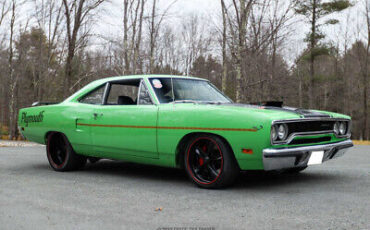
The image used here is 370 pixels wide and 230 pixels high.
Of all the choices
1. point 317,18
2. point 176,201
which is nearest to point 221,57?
point 317,18

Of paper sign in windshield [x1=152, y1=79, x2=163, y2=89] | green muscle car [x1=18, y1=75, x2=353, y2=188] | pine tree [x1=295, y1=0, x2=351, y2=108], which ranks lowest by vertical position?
green muscle car [x1=18, y1=75, x2=353, y2=188]

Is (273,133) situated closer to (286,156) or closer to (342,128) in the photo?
(286,156)

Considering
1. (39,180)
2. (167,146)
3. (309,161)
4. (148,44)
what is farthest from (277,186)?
(148,44)

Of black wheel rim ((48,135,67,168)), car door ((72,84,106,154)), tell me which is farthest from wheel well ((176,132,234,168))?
black wheel rim ((48,135,67,168))

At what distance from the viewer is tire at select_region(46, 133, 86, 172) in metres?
6.15

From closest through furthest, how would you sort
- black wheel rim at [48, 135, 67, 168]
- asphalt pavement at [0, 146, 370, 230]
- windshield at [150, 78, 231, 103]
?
asphalt pavement at [0, 146, 370, 230] → windshield at [150, 78, 231, 103] → black wheel rim at [48, 135, 67, 168]

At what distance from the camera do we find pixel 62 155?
640 cm

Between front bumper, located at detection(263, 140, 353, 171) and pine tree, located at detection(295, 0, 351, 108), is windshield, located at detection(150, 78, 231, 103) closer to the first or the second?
front bumper, located at detection(263, 140, 353, 171)

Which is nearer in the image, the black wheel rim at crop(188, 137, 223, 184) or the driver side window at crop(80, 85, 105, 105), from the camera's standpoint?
the black wheel rim at crop(188, 137, 223, 184)

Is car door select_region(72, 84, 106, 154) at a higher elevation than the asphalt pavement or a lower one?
higher

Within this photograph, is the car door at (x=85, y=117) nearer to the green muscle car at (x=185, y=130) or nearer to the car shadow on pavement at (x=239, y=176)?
the green muscle car at (x=185, y=130)

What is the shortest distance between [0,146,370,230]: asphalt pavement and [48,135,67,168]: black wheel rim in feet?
1.18

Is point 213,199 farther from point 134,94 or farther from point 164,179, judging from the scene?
point 134,94

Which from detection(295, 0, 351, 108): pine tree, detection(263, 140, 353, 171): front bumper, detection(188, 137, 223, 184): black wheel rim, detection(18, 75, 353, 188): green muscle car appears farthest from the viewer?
detection(295, 0, 351, 108): pine tree
